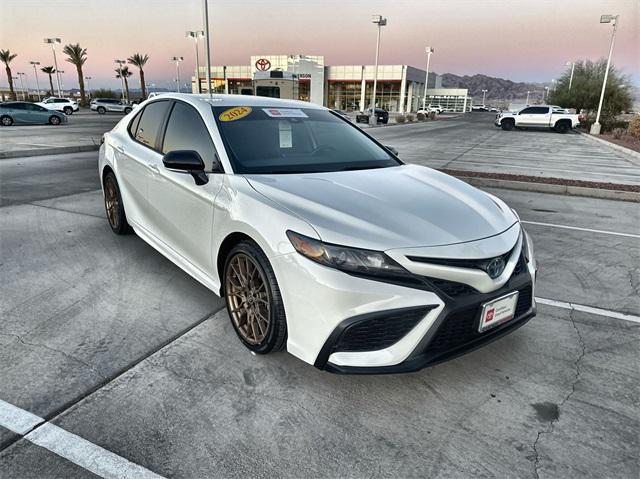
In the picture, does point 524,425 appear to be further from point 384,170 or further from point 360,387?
point 384,170

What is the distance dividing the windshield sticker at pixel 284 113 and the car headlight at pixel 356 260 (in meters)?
1.76

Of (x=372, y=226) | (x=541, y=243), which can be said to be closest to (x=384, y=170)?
(x=372, y=226)

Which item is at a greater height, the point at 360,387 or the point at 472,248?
the point at 472,248

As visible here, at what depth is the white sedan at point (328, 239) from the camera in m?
2.24

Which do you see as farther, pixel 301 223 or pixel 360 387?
pixel 360 387

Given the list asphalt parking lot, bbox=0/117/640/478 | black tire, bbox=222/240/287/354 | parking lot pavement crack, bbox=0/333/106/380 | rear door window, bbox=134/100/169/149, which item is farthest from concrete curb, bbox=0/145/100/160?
black tire, bbox=222/240/287/354

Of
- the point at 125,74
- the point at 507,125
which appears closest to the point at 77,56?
the point at 125,74

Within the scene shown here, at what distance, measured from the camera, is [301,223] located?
2.39 metres

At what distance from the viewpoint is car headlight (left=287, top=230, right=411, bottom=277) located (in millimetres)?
2238

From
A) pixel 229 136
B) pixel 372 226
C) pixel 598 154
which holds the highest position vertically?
pixel 229 136

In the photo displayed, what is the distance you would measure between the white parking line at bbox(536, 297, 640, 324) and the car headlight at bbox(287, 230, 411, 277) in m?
2.26

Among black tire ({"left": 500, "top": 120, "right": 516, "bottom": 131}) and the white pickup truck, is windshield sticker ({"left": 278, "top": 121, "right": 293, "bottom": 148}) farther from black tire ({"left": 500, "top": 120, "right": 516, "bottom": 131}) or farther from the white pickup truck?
black tire ({"left": 500, "top": 120, "right": 516, "bottom": 131})

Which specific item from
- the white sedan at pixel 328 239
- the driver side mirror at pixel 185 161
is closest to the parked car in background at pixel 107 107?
the white sedan at pixel 328 239

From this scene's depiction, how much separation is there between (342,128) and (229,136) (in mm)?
1254
